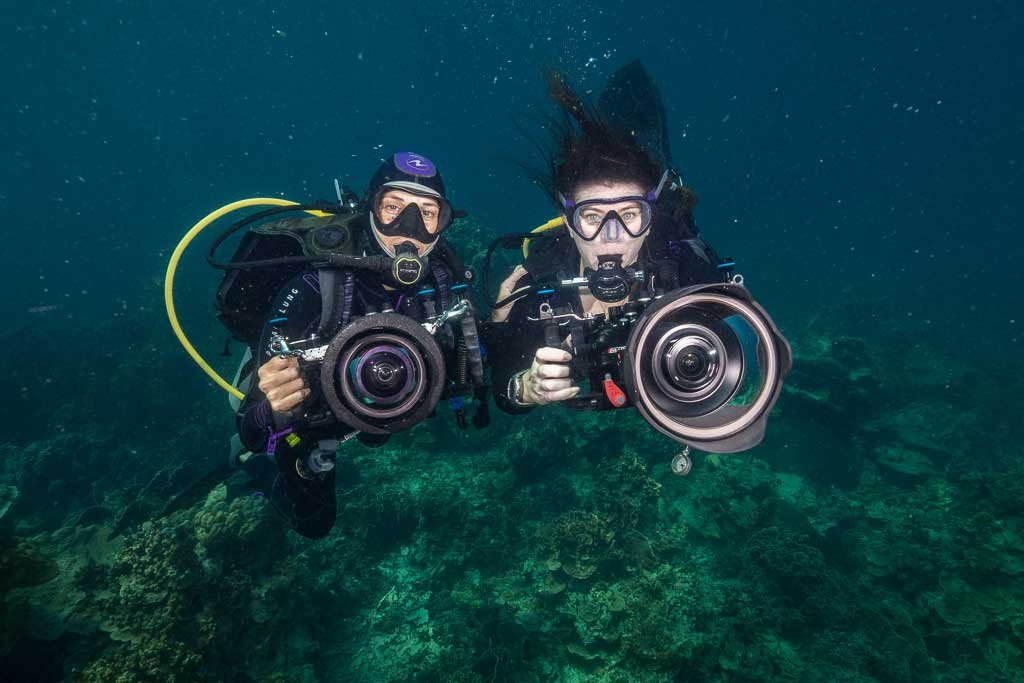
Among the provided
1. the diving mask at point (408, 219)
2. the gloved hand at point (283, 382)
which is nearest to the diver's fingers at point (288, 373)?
the gloved hand at point (283, 382)

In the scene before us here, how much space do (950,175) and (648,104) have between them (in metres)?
93.4

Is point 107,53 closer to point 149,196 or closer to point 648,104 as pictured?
point 149,196

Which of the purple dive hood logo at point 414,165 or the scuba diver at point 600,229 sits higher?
the purple dive hood logo at point 414,165

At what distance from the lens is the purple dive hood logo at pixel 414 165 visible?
11.3 ft

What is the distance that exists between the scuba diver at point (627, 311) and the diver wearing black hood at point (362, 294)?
0.54m

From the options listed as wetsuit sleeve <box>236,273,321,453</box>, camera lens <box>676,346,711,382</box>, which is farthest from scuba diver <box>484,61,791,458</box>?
wetsuit sleeve <box>236,273,321,453</box>

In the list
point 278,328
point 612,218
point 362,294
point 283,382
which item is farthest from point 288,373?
point 612,218

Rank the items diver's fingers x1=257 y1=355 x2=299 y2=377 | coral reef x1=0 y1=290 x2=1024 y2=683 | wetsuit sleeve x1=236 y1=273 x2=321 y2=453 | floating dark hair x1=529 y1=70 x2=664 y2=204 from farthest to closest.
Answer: coral reef x1=0 y1=290 x2=1024 y2=683 < floating dark hair x1=529 y1=70 x2=664 y2=204 < wetsuit sleeve x1=236 y1=273 x2=321 y2=453 < diver's fingers x1=257 y1=355 x2=299 y2=377

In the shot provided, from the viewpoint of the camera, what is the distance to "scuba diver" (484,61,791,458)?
73.9 inches

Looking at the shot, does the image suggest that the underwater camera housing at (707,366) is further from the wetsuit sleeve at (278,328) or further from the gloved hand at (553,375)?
the wetsuit sleeve at (278,328)

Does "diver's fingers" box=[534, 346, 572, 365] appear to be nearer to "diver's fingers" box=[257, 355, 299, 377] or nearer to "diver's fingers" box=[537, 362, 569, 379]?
"diver's fingers" box=[537, 362, 569, 379]

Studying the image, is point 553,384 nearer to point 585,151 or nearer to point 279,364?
point 279,364

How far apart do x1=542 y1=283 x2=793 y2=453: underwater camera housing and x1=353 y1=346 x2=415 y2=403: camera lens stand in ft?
2.90

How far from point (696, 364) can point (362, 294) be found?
2.31 metres
